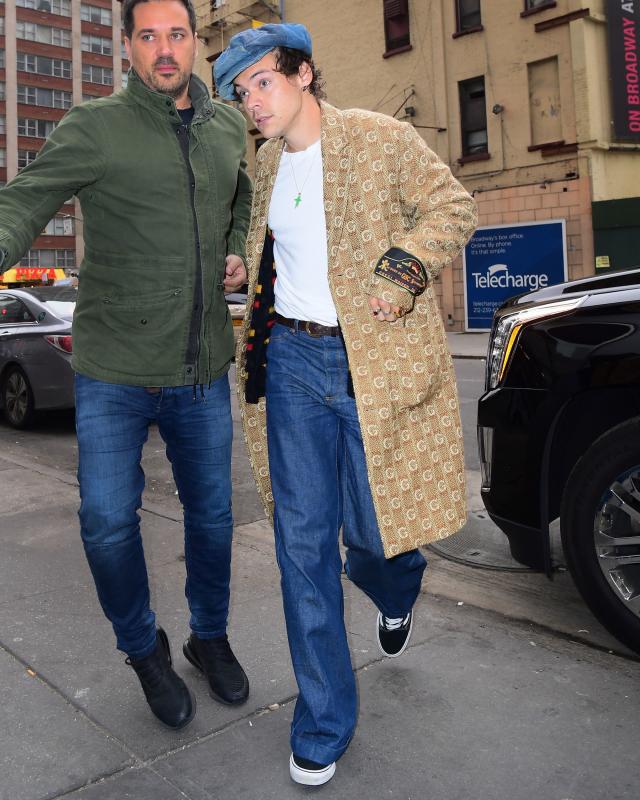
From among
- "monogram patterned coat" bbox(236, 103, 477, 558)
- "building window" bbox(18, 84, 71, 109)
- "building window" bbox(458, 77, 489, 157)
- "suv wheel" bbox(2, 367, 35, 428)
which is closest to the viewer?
"monogram patterned coat" bbox(236, 103, 477, 558)

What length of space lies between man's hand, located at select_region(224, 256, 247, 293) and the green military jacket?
0.07 meters

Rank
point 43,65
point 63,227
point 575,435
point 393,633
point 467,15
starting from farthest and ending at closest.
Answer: point 43,65, point 63,227, point 467,15, point 575,435, point 393,633

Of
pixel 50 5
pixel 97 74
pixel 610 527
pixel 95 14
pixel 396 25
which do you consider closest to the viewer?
pixel 610 527

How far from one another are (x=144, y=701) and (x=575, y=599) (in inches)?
73.4

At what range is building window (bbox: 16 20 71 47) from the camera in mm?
66375

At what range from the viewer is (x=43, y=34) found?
221 feet

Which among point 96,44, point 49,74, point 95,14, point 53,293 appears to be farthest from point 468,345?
point 95,14

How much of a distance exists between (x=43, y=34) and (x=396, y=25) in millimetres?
52971

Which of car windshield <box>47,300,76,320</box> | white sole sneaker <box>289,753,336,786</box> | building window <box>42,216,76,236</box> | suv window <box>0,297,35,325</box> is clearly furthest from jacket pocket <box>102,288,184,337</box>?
building window <box>42,216,76,236</box>

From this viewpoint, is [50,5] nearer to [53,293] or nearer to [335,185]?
[53,293]

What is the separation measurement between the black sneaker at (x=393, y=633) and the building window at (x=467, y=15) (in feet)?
71.8

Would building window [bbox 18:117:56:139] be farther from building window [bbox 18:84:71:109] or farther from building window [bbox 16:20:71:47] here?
building window [bbox 16:20:71:47]

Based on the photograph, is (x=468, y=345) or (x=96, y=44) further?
(x=96, y=44)

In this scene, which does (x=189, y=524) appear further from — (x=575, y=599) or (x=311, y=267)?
(x=575, y=599)
